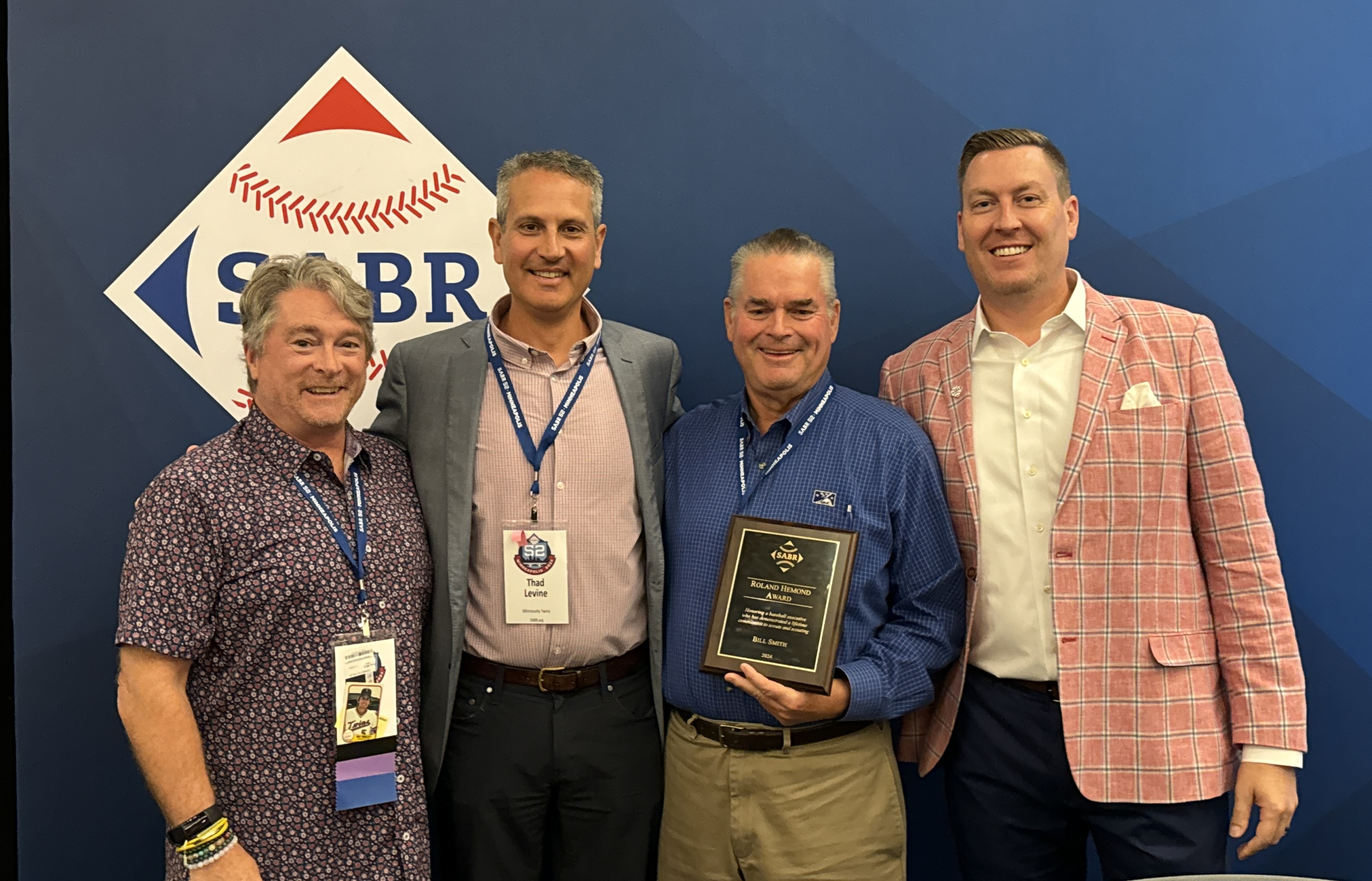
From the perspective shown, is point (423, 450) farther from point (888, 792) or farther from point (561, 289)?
point (888, 792)

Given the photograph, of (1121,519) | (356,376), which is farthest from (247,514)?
(1121,519)

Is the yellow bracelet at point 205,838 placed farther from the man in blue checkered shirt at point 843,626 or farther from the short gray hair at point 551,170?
the short gray hair at point 551,170

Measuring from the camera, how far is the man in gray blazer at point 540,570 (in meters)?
2.22

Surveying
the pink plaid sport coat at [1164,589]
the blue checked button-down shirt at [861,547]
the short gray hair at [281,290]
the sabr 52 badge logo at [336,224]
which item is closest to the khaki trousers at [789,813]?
the blue checked button-down shirt at [861,547]

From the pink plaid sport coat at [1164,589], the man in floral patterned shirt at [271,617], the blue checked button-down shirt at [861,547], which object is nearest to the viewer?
the man in floral patterned shirt at [271,617]

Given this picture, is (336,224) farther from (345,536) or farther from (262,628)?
(262,628)

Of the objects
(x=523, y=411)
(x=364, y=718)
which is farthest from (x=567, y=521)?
(x=364, y=718)

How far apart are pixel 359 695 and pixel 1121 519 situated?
164 cm

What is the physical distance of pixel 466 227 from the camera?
284cm

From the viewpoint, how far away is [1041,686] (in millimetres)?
2160

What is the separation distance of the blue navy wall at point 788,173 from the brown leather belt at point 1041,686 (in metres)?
→ 0.82

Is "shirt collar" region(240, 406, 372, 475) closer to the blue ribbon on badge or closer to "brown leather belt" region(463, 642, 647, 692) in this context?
the blue ribbon on badge

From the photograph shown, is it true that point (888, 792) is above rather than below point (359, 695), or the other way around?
below

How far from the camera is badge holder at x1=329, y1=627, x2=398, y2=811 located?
1.90m
